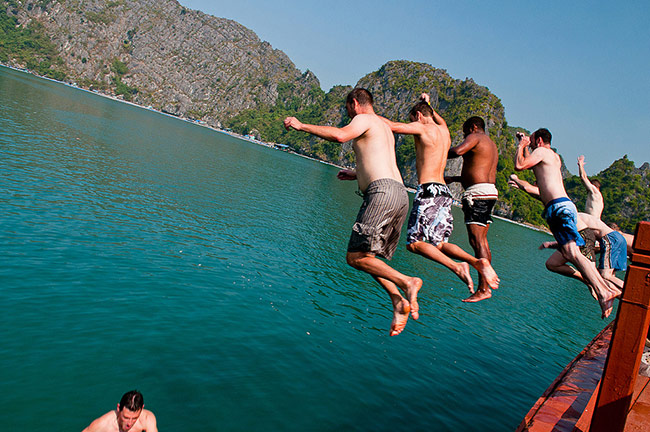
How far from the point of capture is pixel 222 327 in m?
15.4

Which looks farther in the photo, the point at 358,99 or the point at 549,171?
the point at 549,171

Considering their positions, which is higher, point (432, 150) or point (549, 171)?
point (549, 171)

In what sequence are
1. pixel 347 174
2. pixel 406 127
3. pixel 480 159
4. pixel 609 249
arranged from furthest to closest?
pixel 609 249 → pixel 347 174 → pixel 480 159 → pixel 406 127

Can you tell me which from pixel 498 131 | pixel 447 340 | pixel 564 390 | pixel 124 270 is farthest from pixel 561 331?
pixel 498 131

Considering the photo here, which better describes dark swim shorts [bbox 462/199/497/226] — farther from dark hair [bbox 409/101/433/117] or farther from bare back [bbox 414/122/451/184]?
dark hair [bbox 409/101/433/117]

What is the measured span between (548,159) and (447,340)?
14818mm

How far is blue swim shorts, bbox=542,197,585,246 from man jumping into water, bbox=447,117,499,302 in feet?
3.37

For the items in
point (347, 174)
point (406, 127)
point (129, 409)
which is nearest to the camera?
point (406, 127)

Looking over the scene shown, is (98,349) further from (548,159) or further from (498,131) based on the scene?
(498,131)

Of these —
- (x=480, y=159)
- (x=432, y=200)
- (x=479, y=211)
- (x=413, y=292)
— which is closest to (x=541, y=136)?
(x=480, y=159)

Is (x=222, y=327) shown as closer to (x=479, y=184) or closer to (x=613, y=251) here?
(x=479, y=184)

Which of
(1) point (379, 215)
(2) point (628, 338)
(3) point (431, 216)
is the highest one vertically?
(3) point (431, 216)

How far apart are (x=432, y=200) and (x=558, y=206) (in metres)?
2.39

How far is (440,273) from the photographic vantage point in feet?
109
